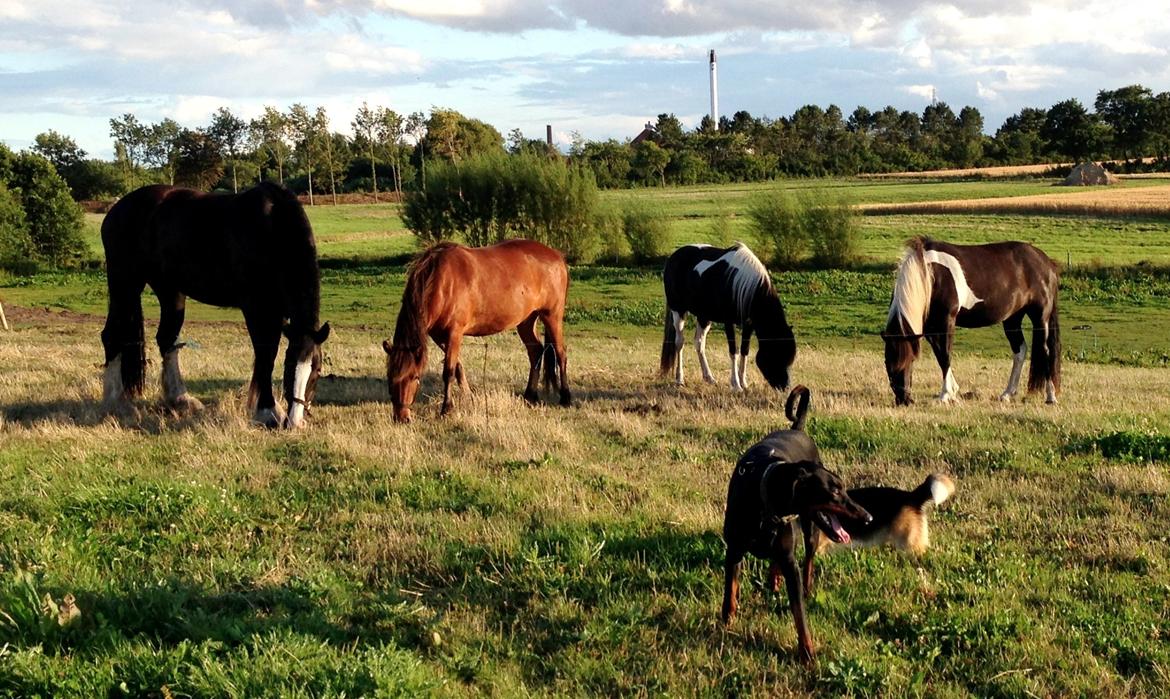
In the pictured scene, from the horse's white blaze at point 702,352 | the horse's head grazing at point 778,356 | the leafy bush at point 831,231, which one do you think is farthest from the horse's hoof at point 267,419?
the leafy bush at point 831,231

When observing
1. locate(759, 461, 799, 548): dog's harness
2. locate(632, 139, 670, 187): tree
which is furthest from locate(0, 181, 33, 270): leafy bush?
locate(632, 139, 670, 187): tree

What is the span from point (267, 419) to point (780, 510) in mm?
6734

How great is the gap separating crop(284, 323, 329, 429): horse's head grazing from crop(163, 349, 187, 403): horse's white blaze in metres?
1.97

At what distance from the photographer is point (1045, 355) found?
43.1 feet

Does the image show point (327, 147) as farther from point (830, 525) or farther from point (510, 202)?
point (830, 525)

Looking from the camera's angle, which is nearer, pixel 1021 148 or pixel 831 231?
pixel 831 231

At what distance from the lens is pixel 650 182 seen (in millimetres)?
105000

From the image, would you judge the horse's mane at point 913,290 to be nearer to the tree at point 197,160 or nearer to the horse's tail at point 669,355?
the horse's tail at point 669,355

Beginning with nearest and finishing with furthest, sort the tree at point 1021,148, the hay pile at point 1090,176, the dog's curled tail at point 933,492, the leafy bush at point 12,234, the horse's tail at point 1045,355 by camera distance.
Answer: the dog's curled tail at point 933,492, the horse's tail at point 1045,355, the leafy bush at point 12,234, the hay pile at point 1090,176, the tree at point 1021,148

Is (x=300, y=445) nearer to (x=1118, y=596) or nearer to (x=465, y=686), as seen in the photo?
(x=465, y=686)

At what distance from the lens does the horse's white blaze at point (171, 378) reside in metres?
10.9

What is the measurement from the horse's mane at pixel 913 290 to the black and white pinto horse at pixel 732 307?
148 centimetres

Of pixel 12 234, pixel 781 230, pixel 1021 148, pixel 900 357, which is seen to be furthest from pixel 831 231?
pixel 1021 148

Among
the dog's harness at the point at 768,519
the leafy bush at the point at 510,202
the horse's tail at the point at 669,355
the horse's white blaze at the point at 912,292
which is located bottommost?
the horse's tail at the point at 669,355
